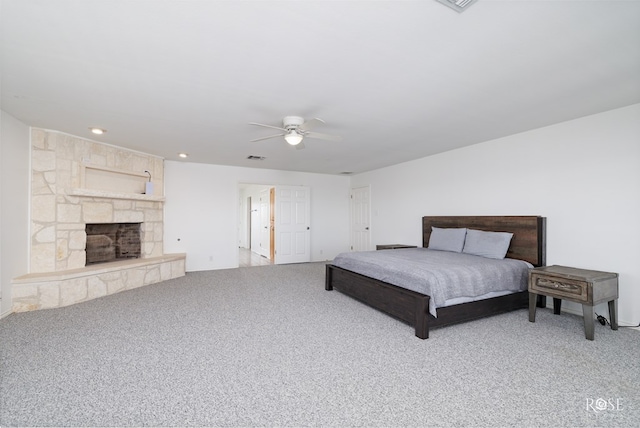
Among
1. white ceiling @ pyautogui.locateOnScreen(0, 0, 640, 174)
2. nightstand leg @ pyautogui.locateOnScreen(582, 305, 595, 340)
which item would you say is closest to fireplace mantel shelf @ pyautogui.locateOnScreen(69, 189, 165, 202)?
white ceiling @ pyautogui.locateOnScreen(0, 0, 640, 174)

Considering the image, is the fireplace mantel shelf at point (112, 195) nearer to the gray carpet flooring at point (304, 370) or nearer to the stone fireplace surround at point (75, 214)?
the stone fireplace surround at point (75, 214)

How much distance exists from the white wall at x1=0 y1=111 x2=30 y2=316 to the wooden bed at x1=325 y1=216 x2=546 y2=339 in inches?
158

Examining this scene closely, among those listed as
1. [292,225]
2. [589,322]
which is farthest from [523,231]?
[292,225]

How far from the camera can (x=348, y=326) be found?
304cm

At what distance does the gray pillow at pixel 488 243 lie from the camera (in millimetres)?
3869

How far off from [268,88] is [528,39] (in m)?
1.98

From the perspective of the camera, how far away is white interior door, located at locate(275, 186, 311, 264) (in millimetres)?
7000

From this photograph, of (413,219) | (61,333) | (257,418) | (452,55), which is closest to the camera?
(257,418)

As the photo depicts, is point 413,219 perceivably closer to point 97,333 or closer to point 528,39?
point 528,39

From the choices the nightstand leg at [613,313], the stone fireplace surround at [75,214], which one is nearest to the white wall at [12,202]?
the stone fireplace surround at [75,214]

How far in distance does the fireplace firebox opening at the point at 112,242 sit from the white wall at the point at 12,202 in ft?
2.94

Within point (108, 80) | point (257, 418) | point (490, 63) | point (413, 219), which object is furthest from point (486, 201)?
point (108, 80)

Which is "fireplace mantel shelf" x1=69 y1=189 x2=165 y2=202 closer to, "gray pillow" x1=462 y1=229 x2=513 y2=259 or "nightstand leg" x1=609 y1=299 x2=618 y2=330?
"gray pillow" x1=462 y1=229 x2=513 y2=259

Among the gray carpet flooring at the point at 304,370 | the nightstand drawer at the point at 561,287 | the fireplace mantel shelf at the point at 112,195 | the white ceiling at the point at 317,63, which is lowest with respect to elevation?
the gray carpet flooring at the point at 304,370
